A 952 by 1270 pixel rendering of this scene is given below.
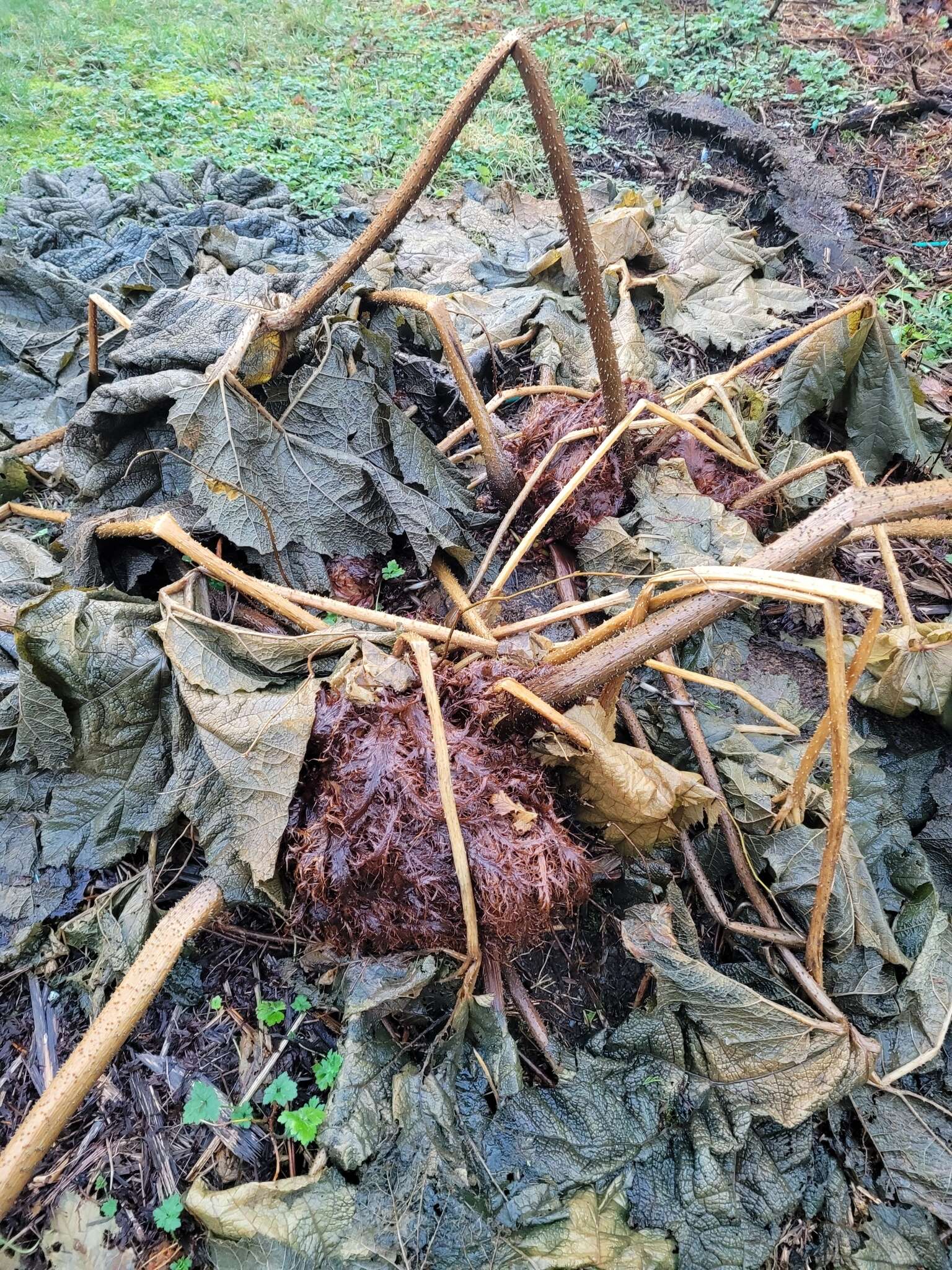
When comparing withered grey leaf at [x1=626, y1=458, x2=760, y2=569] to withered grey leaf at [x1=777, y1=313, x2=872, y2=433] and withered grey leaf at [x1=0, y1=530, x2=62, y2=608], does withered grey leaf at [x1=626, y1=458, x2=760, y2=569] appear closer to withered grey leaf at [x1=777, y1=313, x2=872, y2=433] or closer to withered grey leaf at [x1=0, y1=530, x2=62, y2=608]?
withered grey leaf at [x1=777, y1=313, x2=872, y2=433]

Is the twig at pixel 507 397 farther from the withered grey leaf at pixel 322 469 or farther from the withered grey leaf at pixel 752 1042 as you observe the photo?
the withered grey leaf at pixel 752 1042

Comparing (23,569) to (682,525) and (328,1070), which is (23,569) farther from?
(682,525)

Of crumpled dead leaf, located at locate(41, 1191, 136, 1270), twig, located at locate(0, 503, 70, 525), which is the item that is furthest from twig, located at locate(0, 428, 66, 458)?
crumpled dead leaf, located at locate(41, 1191, 136, 1270)

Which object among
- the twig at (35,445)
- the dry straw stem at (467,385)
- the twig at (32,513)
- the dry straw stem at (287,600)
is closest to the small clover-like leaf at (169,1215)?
the dry straw stem at (287,600)

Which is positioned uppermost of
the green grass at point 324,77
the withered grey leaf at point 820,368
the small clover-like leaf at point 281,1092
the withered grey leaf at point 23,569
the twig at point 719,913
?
the green grass at point 324,77

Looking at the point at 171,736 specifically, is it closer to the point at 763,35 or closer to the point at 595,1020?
the point at 595,1020

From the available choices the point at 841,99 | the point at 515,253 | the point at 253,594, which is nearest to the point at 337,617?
the point at 253,594
